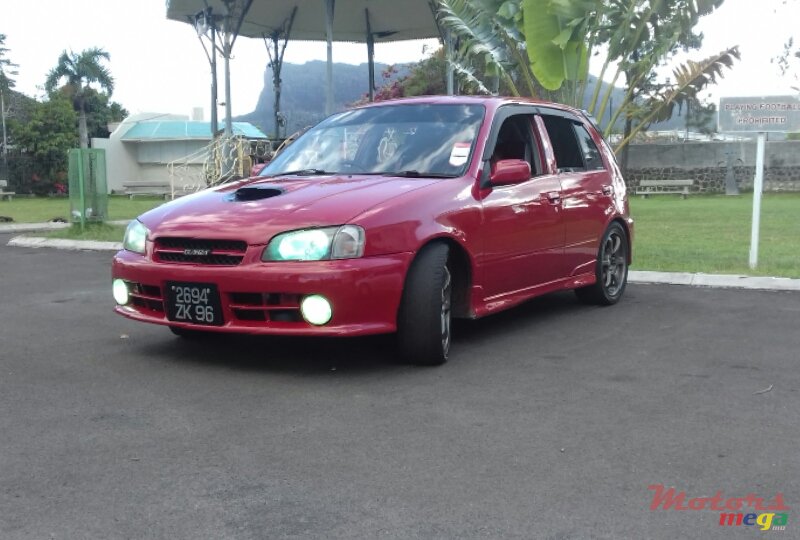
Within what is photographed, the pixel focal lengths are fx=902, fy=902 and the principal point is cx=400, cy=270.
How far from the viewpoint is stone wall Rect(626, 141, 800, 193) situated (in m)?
30.1

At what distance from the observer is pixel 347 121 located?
6539mm

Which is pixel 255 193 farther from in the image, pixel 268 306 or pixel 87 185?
pixel 87 185

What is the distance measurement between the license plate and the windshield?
141 centimetres

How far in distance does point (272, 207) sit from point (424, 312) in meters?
1.04

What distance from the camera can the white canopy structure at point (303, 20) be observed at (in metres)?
23.4

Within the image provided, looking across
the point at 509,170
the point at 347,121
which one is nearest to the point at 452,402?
the point at 509,170

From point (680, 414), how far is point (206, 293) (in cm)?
254

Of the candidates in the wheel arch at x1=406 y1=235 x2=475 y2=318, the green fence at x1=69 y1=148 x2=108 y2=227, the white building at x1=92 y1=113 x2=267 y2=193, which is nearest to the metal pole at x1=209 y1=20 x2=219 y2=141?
the green fence at x1=69 y1=148 x2=108 y2=227

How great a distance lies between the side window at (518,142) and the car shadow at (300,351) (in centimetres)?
124

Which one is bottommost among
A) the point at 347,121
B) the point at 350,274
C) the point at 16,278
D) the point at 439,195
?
the point at 16,278

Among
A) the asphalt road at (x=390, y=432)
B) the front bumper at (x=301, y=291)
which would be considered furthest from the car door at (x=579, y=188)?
the front bumper at (x=301, y=291)

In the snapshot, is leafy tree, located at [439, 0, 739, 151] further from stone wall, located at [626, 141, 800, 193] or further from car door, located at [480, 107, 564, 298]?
stone wall, located at [626, 141, 800, 193]

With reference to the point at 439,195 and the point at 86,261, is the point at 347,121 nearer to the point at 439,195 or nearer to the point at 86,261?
the point at 439,195

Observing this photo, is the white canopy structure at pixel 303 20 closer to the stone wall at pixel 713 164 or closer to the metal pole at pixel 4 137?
the stone wall at pixel 713 164
